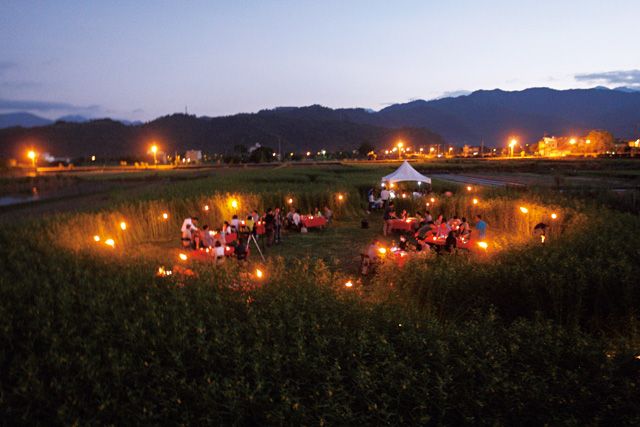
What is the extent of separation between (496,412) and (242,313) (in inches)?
113

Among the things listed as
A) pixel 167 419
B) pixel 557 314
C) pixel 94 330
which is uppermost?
pixel 94 330

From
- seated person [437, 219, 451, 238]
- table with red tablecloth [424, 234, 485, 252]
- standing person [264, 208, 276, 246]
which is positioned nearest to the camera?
table with red tablecloth [424, 234, 485, 252]

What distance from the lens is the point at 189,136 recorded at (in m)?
125

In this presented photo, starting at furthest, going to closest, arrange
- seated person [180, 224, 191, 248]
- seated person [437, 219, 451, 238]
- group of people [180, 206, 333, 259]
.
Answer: seated person [180, 224, 191, 248], seated person [437, 219, 451, 238], group of people [180, 206, 333, 259]

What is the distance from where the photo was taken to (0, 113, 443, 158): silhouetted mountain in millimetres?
114312

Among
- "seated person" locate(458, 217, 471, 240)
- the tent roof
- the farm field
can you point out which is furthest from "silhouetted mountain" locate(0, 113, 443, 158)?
the farm field

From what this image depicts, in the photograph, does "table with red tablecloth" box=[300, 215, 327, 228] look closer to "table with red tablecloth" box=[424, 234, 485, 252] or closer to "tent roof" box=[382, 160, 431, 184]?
"table with red tablecloth" box=[424, 234, 485, 252]

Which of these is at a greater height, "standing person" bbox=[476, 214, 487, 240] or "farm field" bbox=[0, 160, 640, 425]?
"farm field" bbox=[0, 160, 640, 425]

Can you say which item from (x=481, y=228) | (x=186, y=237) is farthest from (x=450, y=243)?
(x=186, y=237)

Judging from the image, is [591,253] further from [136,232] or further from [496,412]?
[136,232]

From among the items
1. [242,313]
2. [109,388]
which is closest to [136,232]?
[242,313]

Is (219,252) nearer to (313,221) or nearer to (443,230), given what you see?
(443,230)

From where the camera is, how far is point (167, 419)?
11.8ft

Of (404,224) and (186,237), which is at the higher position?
(186,237)
